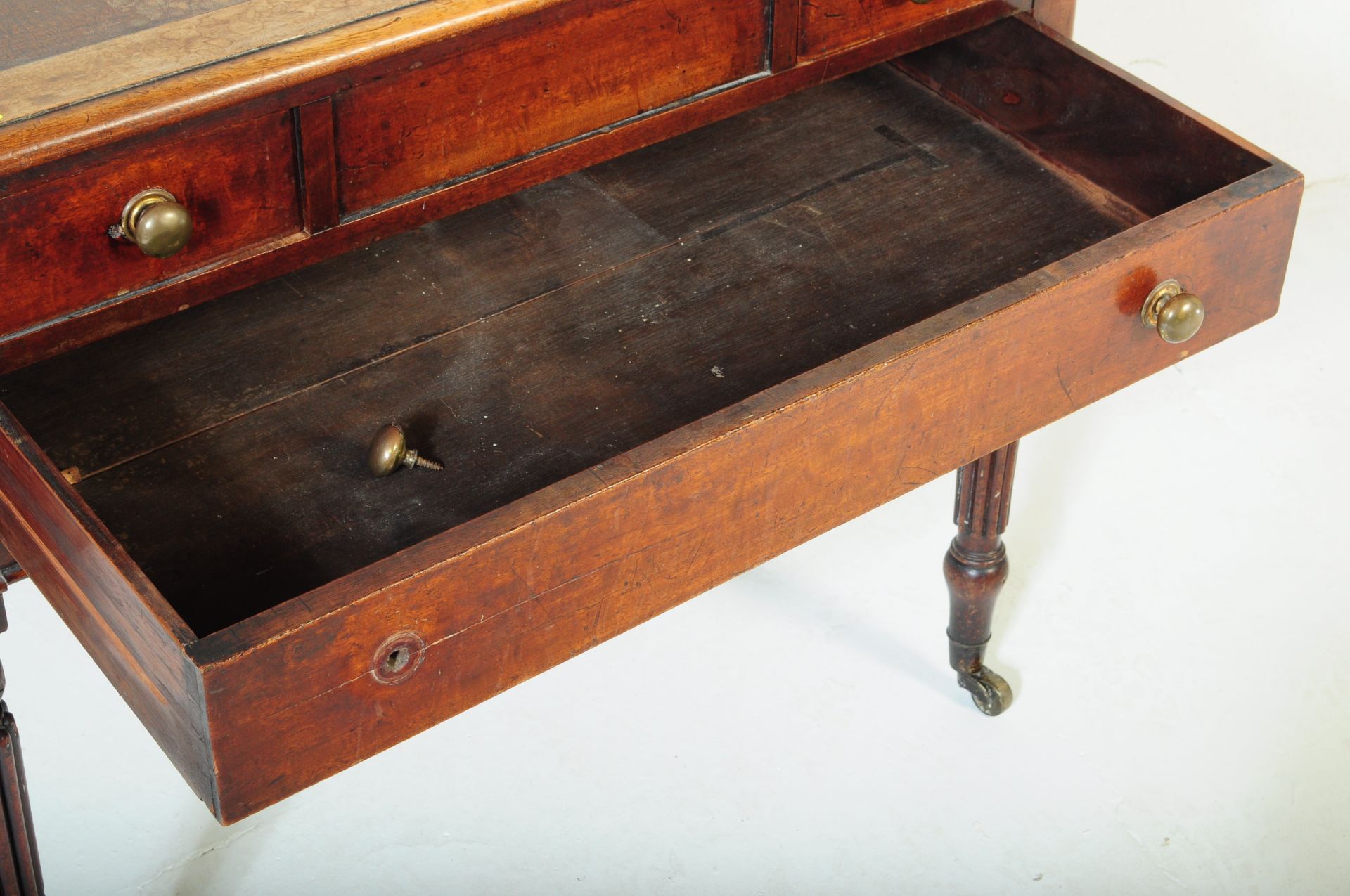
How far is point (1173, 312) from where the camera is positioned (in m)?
1.26

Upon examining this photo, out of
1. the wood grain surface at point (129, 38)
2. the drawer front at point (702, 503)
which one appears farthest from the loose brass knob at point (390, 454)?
the wood grain surface at point (129, 38)

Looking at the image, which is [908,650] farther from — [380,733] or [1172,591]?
[380,733]

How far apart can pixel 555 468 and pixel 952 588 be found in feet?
2.16

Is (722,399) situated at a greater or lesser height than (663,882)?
greater

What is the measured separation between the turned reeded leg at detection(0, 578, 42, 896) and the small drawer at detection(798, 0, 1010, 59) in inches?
28.3

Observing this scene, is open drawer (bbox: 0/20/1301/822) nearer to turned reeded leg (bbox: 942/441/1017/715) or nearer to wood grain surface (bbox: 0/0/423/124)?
wood grain surface (bbox: 0/0/423/124)

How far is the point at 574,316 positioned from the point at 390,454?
0.69 feet

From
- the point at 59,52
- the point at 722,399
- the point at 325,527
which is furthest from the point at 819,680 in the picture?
the point at 59,52

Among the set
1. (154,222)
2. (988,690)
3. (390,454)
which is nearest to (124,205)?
(154,222)

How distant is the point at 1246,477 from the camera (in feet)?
6.81

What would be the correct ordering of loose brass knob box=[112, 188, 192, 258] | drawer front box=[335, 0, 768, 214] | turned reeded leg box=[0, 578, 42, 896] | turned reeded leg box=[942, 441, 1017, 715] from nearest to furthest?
loose brass knob box=[112, 188, 192, 258]
drawer front box=[335, 0, 768, 214]
turned reeded leg box=[0, 578, 42, 896]
turned reeded leg box=[942, 441, 1017, 715]

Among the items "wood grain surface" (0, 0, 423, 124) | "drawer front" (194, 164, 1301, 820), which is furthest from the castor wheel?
"wood grain surface" (0, 0, 423, 124)

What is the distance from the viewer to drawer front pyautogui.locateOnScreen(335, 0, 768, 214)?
1.20 meters

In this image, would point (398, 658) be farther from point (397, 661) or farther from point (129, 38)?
point (129, 38)
